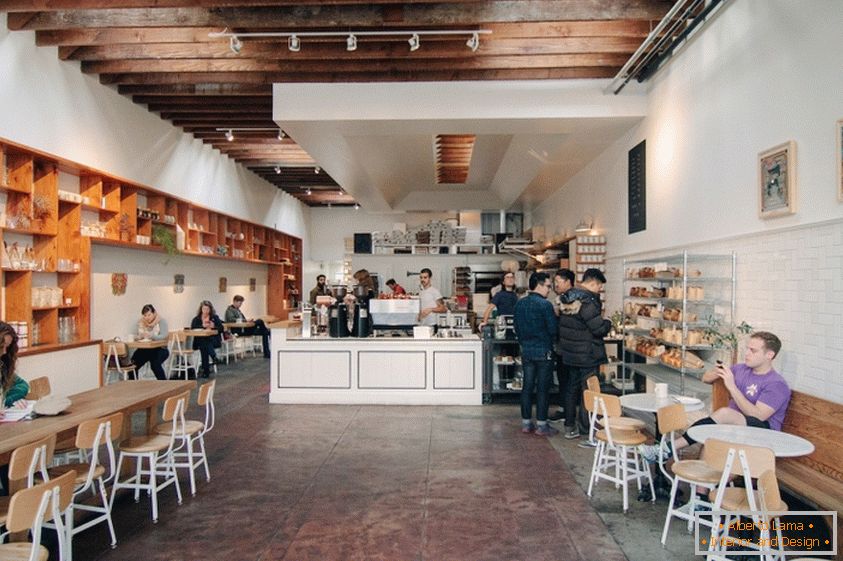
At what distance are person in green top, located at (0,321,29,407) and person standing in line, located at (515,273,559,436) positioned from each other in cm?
436

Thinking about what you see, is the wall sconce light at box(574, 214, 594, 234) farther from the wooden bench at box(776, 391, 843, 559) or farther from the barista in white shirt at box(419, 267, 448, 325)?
the wooden bench at box(776, 391, 843, 559)

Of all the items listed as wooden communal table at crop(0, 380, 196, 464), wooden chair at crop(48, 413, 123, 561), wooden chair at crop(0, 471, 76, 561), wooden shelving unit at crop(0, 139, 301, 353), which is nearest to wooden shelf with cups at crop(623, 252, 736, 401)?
wooden communal table at crop(0, 380, 196, 464)

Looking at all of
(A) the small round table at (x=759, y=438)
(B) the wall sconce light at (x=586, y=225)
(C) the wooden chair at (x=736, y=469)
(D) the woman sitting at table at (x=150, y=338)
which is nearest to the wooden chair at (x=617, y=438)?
(A) the small round table at (x=759, y=438)

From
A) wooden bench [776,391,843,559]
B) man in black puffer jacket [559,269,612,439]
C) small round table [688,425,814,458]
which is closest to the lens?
small round table [688,425,814,458]

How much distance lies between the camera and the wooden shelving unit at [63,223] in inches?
236

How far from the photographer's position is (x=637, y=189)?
22.7 ft

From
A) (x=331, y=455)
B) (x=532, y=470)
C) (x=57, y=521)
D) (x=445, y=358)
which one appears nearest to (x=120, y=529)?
(x=57, y=521)

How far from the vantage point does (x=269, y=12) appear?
17.9 feet

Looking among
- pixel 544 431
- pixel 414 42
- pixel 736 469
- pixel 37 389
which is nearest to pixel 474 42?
pixel 414 42

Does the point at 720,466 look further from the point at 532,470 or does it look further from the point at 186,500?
the point at 186,500

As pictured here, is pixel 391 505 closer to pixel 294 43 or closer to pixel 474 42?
pixel 474 42

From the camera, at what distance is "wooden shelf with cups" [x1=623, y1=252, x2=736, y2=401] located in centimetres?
485

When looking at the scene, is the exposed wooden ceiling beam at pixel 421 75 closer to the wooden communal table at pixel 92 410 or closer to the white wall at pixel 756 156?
the white wall at pixel 756 156

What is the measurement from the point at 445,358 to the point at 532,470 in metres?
2.65
